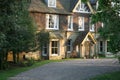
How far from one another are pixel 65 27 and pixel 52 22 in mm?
2566

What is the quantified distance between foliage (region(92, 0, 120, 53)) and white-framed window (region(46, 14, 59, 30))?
22836 mm

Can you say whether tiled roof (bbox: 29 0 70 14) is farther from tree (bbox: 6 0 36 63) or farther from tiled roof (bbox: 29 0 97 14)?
tree (bbox: 6 0 36 63)

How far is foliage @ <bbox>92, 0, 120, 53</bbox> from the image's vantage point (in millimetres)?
26641

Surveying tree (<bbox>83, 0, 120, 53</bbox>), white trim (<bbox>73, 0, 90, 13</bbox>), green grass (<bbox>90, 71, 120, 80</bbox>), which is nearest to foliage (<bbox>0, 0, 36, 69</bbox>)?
tree (<bbox>83, 0, 120, 53</bbox>)

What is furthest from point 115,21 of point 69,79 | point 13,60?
point 13,60

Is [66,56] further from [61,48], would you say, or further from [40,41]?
[40,41]

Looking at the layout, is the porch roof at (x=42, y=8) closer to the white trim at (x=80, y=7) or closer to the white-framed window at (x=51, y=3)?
the white-framed window at (x=51, y=3)

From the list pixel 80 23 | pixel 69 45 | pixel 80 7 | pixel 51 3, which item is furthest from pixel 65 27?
pixel 80 7

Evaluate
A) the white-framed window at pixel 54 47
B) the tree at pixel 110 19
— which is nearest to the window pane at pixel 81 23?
the white-framed window at pixel 54 47

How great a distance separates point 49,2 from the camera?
50.8 meters

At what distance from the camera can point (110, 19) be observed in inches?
1055

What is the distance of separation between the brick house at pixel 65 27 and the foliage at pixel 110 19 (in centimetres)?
2132

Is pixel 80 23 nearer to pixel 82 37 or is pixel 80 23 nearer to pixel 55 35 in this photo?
pixel 82 37

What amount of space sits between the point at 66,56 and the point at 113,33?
25010mm
